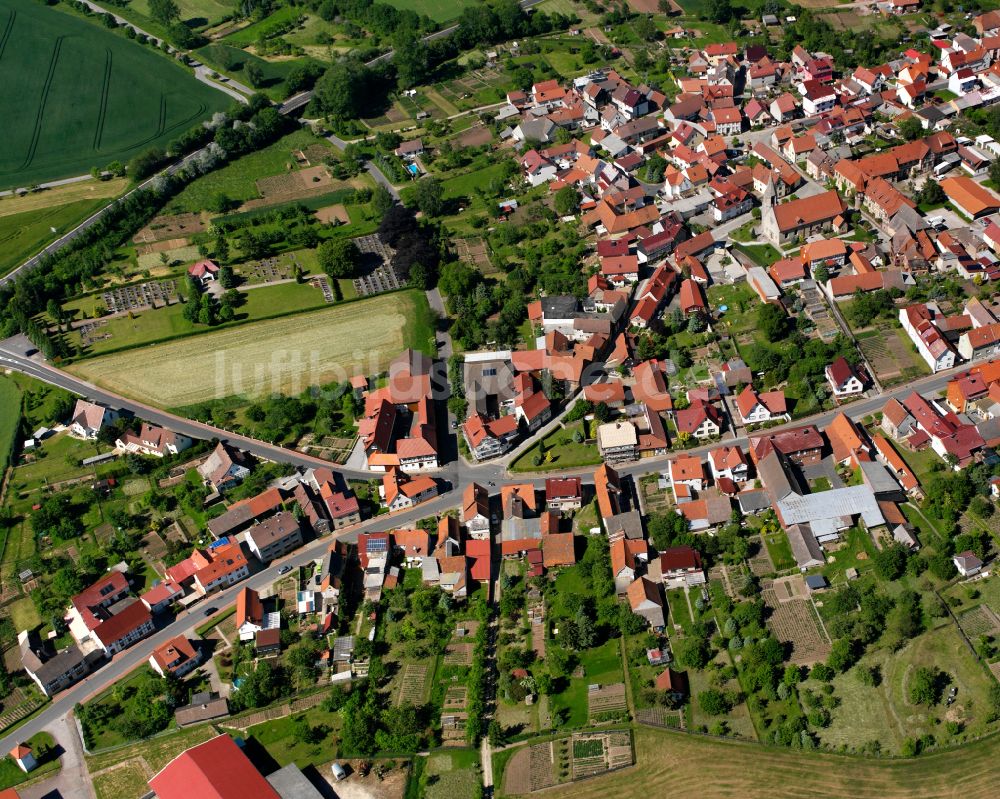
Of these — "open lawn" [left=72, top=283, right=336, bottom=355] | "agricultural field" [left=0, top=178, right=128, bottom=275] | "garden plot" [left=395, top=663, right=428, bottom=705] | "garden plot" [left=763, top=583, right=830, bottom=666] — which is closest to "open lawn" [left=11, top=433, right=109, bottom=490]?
"open lawn" [left=72, top=283, right=336, bottom=355]

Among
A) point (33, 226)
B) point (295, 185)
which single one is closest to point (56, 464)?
point (33, 226)

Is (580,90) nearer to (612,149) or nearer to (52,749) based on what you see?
(612,149)

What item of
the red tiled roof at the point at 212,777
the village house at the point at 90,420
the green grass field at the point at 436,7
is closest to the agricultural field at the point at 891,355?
the red tiled roof at the point at 212,777

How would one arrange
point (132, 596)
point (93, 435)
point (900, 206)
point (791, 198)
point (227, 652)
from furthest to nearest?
point (791, 198)
point (900, 206)
point (93, 435)
point (132, 596)
point (227, 652)

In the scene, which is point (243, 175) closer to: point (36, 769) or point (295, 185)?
point (295, 185)

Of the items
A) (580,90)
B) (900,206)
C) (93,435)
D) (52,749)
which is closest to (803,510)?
(900,206)
